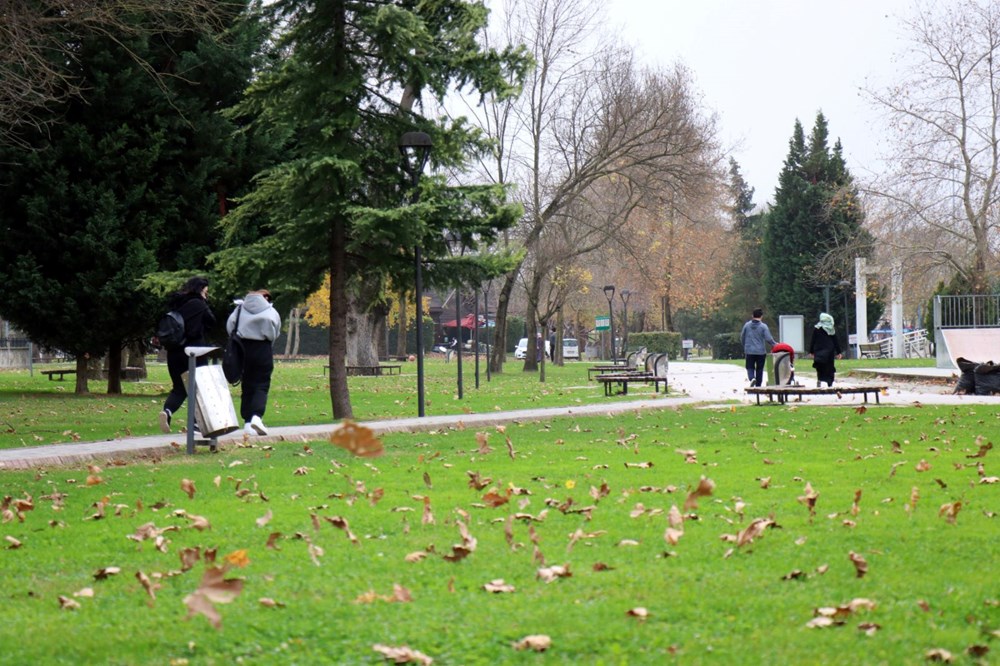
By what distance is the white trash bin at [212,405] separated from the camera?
13336 mm

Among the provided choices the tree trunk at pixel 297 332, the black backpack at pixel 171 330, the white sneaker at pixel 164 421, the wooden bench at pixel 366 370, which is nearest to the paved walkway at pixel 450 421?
the white sneaker at pixel 164 421

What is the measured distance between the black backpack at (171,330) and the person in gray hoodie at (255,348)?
2.27 feet

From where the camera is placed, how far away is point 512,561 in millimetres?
6031

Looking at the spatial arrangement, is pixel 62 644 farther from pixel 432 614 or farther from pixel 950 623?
pixel 950 623

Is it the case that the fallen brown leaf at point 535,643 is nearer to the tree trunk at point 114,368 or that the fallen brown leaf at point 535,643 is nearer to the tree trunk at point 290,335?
the tree trunk at point 114,368

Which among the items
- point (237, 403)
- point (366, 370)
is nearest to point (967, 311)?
point (366, 370)

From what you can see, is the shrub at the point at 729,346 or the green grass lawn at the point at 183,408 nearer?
the green grass lawn at the point at 183,408

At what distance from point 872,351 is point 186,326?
204 feet

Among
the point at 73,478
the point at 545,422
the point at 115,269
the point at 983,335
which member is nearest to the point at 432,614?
the point at 73,478

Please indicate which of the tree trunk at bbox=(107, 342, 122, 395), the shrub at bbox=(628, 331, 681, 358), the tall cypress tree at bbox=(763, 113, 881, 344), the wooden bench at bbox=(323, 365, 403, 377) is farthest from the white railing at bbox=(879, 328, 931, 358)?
the tree trunk at bbox=(107, 342, 122, 395)

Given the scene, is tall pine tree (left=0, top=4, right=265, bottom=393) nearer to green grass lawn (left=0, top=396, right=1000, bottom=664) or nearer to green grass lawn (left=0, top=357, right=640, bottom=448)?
green grass lawn (left=0, top=357, right=640, bottom=448)

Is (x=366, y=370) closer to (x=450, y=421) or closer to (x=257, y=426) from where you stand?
(x=450, y=421)

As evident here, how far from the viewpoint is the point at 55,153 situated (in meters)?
24.3

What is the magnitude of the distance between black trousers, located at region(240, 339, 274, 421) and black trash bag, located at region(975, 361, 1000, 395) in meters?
15.8
